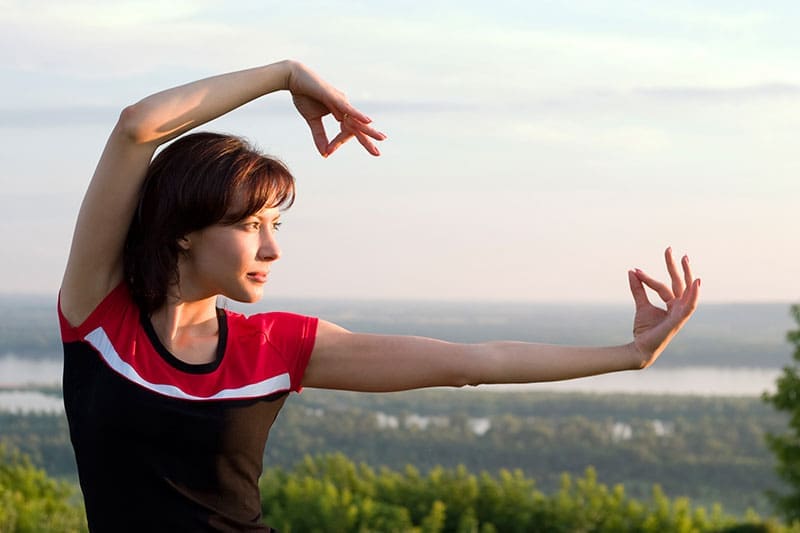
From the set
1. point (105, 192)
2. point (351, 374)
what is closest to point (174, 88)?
point (105, 192)

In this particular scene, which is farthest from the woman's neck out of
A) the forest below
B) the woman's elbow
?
the forest below

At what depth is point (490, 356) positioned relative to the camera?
9.53ft

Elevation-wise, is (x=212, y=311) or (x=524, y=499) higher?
(x=212, y=311)

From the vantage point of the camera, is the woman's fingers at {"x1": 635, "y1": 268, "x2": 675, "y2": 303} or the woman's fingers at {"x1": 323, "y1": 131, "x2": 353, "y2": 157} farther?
the woman's fingers at {"x1": 323, "y1": 131, "x2": 353, "y2": 157}

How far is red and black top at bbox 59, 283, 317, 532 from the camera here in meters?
2.72

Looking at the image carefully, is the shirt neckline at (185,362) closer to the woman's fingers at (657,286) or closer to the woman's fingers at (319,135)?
the woman's fingers at (319,135)

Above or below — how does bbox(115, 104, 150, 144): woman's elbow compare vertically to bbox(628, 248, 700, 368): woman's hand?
above

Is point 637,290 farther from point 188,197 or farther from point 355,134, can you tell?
point 188,197

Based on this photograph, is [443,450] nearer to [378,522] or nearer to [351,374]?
[378,522]

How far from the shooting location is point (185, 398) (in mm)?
2744

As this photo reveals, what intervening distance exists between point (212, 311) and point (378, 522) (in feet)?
14.8

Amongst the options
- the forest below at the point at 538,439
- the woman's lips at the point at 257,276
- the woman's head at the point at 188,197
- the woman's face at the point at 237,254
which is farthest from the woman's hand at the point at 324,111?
the forest below at the point at 538,439

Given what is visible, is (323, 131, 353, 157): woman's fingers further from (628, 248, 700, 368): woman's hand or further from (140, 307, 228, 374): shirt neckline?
(628, 248, 700, 368): woman's hand

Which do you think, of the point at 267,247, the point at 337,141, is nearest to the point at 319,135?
the point at 337,141
